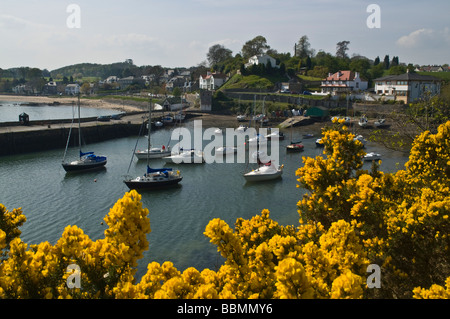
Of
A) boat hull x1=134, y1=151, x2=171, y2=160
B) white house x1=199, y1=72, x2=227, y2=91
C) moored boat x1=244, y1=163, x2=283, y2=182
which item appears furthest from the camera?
white house x1=199, y1=72, x2=227, y2=91

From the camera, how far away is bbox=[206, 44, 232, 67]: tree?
496ft

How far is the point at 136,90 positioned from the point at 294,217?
135 meters

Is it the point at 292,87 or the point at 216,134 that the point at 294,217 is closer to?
the point at 216,134

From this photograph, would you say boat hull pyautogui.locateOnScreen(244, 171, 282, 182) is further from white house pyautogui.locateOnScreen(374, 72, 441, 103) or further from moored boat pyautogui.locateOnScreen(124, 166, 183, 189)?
white house pyautogui.locateOnScreen(374, 72, 441, 103)

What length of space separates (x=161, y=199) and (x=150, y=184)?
2946 mm

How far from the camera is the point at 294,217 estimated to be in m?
29.0

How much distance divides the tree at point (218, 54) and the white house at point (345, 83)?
5934 centimetres

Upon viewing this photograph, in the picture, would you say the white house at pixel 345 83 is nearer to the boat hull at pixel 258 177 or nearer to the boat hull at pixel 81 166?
the boat hull at pixel 258 177

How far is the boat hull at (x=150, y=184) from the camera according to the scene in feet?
118

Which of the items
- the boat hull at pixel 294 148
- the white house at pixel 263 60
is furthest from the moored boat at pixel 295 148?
the white house at pixel 263 60

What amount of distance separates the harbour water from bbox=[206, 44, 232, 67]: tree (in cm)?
10812

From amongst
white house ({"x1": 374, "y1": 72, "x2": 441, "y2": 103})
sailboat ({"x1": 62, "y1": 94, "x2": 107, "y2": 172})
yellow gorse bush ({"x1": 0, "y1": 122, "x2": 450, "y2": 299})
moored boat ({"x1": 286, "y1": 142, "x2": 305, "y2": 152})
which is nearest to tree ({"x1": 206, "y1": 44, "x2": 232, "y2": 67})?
white house ({"x1": 374, "y1": 72, "x2": 441, "y2": 103})

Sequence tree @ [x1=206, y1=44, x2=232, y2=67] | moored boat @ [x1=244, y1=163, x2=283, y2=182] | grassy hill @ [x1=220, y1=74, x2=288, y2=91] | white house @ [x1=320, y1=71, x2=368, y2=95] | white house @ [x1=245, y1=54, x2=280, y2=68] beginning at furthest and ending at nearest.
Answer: tree @ [x1=206, y1=44, x2=232, y2=67], white house @ [x1=245, y1=54, x2=280, y2=68], grassy hill @ [x1=220, y1=74, x2=288, y2=91], white house @ [x1=320, y1=71, x2=368, y2=95], moored boat @ [x1=244, y1=163, x2=283, y2=182]

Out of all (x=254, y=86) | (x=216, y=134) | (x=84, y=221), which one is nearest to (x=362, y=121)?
(x=216, y=134)
